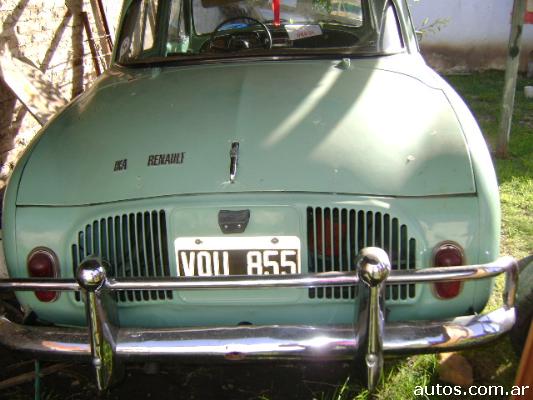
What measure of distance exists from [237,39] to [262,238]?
183 cm

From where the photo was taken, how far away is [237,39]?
3.57m

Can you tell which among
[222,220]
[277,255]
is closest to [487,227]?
[277,255]

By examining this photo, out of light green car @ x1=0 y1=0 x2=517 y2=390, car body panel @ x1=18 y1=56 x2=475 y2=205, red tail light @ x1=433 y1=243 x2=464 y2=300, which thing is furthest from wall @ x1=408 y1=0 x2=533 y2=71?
red tail light @ x1=433 y1=243 x2=464 y2=300

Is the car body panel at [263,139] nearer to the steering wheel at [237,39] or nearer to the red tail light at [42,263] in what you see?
the red tail light at [42,263]

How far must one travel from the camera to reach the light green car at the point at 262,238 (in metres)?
2.03

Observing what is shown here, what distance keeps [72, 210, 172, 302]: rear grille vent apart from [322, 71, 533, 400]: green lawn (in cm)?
94

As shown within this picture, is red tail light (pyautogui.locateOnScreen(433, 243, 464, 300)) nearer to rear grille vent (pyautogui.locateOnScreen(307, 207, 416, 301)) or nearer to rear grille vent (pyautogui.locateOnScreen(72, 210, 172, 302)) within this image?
rear grille vent (pyautogui.locateOnScreen(307, 207, 416, 301))

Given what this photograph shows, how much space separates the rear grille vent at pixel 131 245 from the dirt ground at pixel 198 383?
610 millimetres

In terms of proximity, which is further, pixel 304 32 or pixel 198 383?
pixel 304 32

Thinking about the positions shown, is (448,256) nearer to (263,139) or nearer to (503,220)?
(263,139)

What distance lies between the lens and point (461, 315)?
2.21 meters

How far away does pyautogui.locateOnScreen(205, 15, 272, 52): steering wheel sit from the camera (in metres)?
3.45

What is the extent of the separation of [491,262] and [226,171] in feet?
3.28

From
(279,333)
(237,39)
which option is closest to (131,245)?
(279,333)
